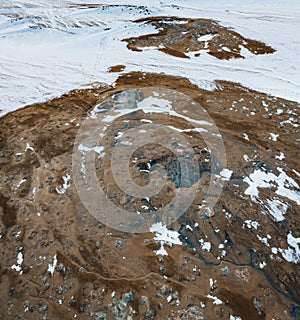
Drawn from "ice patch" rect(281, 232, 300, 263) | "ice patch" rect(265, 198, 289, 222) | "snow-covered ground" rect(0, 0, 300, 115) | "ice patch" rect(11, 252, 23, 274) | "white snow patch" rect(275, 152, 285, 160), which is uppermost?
"snow-covered ground" rect(0, 0, 300, 115)

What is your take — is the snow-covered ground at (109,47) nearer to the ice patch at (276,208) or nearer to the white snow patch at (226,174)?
the white snow patch at (226,174)

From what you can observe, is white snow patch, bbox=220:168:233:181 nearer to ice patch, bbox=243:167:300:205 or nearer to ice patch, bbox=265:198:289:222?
ice patch, bbox=243:167:300:205

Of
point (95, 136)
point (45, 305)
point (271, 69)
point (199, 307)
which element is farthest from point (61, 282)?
point (271, 69)

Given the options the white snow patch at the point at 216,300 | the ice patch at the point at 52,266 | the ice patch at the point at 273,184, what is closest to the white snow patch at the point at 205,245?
the white snow patch at the point at 216,300

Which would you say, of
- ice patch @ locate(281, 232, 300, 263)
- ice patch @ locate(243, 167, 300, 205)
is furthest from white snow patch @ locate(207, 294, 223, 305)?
ice patch @ locate(243, 167, 300, 205)

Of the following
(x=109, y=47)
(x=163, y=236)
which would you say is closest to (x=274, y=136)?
(x=163, y=236)

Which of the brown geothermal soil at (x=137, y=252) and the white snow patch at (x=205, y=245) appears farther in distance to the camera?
the white snow patch at (x=205, y=245)
